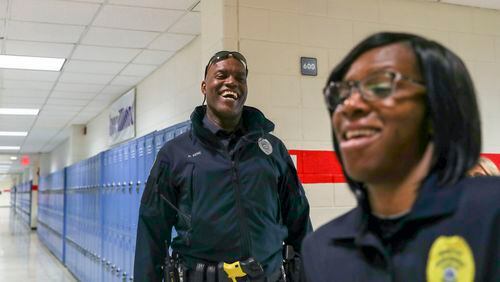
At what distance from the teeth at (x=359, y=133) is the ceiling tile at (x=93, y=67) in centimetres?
479

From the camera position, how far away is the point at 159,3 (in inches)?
141

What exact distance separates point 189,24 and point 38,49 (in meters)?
1.71

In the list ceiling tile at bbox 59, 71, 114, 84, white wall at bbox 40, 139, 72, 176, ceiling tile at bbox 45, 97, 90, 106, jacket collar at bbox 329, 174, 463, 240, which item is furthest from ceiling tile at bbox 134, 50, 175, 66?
white wall at bbox 40, 139, 72, 176

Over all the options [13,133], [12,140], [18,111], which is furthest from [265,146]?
[12,140]

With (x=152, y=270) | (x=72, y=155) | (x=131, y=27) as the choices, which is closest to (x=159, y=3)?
(x=131, y=27)

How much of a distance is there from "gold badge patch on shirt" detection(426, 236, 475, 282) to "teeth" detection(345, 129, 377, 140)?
0.19 m

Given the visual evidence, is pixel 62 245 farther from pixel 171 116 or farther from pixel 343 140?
pixel 343 140

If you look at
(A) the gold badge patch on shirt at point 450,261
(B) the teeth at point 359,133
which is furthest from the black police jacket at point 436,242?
(B) the teeth at point 359,133

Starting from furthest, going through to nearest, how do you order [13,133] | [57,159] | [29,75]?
[57,159] → [13,133] → [29,75]

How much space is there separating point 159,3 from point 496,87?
104 inches

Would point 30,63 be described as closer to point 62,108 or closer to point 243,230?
point 62,108

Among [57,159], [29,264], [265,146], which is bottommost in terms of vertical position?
[29,264]

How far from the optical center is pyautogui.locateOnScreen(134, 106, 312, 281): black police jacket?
1.80m

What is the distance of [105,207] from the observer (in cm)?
531
